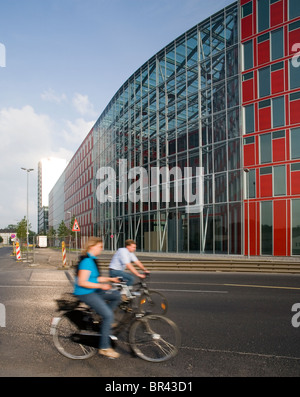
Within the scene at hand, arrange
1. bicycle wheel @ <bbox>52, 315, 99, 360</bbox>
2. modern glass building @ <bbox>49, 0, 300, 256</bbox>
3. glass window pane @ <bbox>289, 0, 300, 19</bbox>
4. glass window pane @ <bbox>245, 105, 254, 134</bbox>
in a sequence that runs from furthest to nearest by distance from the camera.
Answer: glass window pane @ <bbox>245, 105, 254, 134</bbox> < modern glass building @ <bbox>49, 0, 300, 256</bbox> < glass window pane @ <bbox>289, 0, 300, 19</bbox> < bicycle wheel @ <bbox>52, 315, 99, 360</bbox>

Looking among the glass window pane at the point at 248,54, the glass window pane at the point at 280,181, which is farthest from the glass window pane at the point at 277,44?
the glass window pane at the point at 280,181

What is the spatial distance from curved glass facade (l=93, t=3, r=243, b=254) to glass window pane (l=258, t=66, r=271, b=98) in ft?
6.33

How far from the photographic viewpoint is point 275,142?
2373 centimetres

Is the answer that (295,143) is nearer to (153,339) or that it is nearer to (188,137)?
(188,137)

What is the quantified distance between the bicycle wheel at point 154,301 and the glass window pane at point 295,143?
64.6 feet

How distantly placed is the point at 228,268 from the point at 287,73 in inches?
639

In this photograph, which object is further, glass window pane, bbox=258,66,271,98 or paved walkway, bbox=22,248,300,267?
glass window pane, bbox=258,66,271,98

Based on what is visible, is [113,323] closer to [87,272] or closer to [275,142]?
[87,272]

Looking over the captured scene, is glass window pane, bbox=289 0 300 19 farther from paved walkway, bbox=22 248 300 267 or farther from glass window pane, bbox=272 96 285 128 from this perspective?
paved walkway, bbox=22 248 300 267

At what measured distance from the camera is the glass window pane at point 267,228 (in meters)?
23.2

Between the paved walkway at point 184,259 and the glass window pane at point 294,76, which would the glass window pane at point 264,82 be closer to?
the glass window pane at point 294,76

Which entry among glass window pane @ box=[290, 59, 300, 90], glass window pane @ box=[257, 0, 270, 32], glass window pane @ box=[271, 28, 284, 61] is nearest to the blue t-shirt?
glass window pane @ box=[290, 59, 300, 90]

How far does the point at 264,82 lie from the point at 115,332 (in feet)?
81.6

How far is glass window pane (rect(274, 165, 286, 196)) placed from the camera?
910 inches
